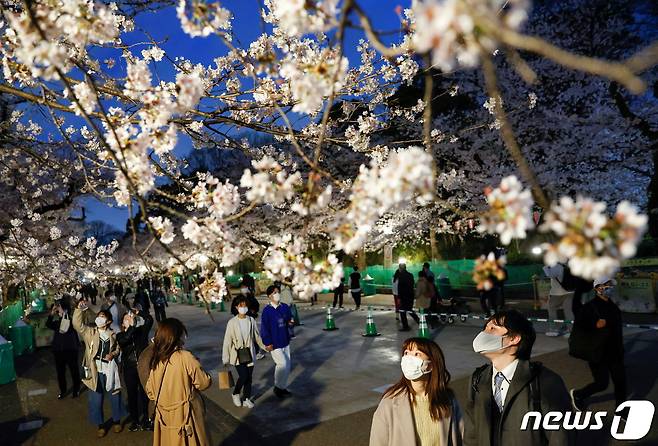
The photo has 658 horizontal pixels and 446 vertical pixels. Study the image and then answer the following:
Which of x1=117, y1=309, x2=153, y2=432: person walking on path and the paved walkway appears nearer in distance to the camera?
the paved walkway

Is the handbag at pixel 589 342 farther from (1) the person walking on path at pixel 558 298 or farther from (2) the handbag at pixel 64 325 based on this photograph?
(2) the handbag at pixel 64 325

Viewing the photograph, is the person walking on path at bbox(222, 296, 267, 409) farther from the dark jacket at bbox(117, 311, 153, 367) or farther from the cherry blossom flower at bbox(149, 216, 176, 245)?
the cherry blossom flower at bbox(149, 216, 176, 245)

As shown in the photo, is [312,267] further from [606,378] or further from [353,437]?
[606,378]

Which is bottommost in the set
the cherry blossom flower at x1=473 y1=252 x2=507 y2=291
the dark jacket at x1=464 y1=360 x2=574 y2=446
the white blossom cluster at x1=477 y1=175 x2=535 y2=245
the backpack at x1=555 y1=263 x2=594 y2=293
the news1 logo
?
the news1 logo

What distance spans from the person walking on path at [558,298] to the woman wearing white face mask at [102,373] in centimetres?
864

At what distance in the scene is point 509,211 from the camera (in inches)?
66.0

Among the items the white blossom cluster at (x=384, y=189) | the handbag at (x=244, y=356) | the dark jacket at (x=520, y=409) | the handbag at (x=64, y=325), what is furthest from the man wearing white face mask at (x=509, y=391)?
the handbag at (x=64, y=325)

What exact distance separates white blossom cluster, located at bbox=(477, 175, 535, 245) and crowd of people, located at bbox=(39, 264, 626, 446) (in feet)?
5.89

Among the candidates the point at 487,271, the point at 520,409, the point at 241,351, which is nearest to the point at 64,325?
the point at 241,351

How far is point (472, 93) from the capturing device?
2294cm

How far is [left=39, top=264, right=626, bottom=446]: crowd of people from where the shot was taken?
3.07 metres

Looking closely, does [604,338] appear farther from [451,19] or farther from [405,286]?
[405,286]

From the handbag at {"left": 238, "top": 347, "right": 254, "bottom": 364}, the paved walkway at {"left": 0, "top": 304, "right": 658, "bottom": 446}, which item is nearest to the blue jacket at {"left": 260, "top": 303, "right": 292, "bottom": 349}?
the handbag at {"left": 238, "top": 347, "right": 254, "bottom": 364}

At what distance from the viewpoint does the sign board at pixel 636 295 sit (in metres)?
12.8
